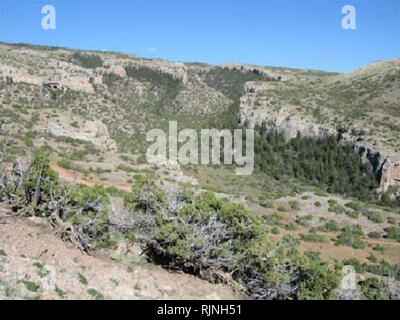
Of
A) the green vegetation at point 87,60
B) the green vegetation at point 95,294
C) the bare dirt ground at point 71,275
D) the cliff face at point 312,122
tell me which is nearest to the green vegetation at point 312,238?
the bare dirt ground at point 71,275

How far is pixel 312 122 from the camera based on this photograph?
2372 inches

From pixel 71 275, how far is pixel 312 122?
52.9 meters

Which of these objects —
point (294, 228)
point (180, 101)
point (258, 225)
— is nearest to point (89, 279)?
point (258, 225)

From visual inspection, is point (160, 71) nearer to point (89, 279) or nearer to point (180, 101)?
point (180, 101)

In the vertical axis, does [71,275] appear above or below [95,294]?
above

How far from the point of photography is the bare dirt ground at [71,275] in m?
10.1

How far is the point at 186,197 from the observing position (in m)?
14.9

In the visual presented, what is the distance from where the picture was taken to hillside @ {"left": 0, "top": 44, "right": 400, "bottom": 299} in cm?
1316

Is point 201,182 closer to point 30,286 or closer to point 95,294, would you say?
point 95,294

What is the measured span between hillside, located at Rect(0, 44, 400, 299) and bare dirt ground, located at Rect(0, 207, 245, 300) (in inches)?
2.5

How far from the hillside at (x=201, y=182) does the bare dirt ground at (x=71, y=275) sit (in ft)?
0.21

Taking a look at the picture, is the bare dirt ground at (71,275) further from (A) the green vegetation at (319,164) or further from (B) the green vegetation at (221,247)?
(A) the green vegetation at (319,164)

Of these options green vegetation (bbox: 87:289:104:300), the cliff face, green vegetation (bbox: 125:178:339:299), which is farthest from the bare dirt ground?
the cliff face

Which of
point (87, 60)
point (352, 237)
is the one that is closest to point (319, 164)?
point (352, 237)
